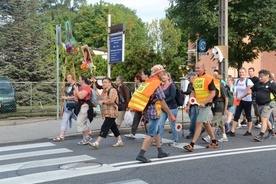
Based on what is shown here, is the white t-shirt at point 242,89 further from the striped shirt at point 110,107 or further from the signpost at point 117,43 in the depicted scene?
the signpost at point 117,43

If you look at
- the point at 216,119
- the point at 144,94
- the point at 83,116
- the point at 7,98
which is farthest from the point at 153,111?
the point at 7,98

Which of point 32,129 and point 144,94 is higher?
point 144,94

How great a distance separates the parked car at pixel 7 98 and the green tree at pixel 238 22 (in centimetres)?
954

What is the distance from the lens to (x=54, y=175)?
6.48 metres

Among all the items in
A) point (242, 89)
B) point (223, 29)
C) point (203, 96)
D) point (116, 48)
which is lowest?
point (203, 96)

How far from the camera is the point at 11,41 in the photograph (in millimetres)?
25266

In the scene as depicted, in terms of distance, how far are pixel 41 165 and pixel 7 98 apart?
9.45m

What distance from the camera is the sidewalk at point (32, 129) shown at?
10953mm

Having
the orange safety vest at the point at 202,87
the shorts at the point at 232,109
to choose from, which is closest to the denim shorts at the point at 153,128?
the orange safety vest at the point at 202,87

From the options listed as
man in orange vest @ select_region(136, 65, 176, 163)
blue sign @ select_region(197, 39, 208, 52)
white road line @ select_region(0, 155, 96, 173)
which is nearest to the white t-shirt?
man in orange vest @ select_region(136, 65, 176, 163)

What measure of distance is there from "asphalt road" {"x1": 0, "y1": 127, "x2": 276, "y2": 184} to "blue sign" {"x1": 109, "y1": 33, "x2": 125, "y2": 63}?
7.07m

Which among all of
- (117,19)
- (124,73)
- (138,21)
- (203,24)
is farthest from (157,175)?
(138,21)

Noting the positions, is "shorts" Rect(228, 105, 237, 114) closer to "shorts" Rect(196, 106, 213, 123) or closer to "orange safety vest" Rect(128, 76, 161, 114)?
"shorts" Rect(196, 106, 213, 123)

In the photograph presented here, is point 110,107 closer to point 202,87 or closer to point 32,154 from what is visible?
point 32,154
